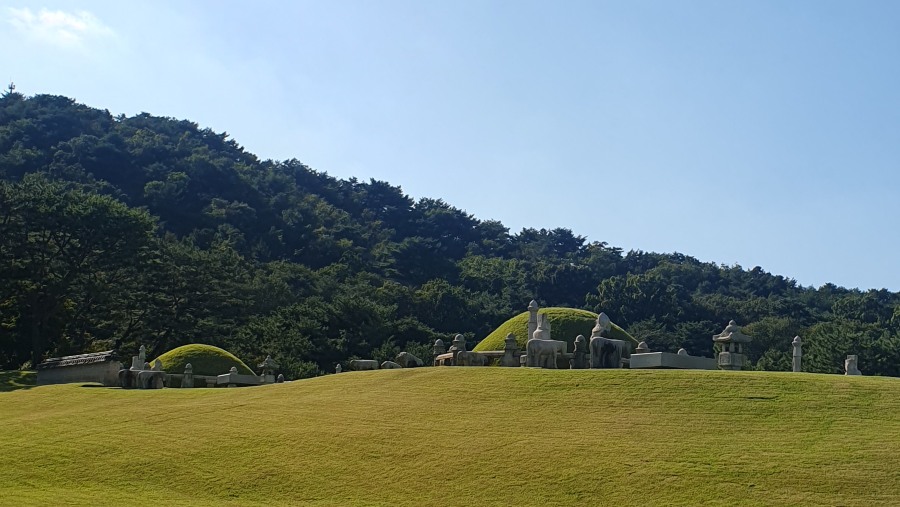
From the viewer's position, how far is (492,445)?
2488 centimetres

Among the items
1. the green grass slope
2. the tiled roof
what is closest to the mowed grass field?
the tiled roof

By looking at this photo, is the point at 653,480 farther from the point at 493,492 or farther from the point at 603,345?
the point at 603,345

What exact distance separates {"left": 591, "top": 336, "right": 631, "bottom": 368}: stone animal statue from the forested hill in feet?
84.2

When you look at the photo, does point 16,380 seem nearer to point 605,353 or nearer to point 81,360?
point 81,360

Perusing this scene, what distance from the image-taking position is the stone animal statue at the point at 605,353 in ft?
109

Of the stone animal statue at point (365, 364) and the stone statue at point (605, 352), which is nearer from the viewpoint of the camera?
the stone statue at point (605, 352)

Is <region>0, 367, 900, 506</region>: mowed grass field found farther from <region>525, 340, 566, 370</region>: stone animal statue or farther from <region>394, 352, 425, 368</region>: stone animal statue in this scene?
<region>394, 352, 425, 368</region>: stone animal statue

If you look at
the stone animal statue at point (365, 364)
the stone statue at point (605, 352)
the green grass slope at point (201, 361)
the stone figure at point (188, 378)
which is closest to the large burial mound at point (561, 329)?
the stone animal statue at point (365, 364)

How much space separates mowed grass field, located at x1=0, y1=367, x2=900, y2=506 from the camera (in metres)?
21.6

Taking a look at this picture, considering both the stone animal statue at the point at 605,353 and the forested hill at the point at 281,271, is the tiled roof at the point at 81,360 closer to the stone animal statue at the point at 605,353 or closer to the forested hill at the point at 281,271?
the forested hill at the point at 281,271

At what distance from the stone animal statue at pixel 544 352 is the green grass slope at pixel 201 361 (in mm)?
14815

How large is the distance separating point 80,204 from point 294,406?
32754 millimetres

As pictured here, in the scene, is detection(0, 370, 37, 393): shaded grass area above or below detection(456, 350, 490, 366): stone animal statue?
below

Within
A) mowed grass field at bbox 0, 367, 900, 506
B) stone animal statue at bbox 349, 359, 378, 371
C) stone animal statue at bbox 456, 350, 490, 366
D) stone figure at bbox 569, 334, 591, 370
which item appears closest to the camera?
mowed grass field at bbox 0, 367, 900, 506
